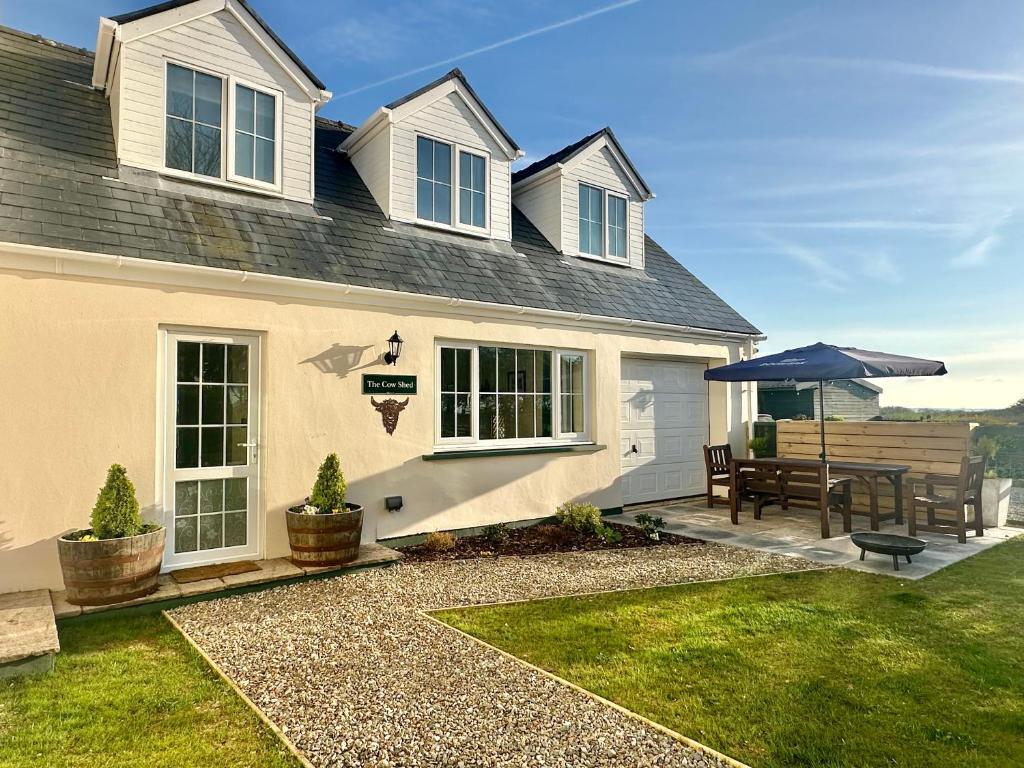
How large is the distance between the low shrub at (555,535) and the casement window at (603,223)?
5.20 metres

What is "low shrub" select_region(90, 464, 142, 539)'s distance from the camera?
4.98m

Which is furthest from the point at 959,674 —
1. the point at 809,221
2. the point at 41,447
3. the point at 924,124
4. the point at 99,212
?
the point at 809,221

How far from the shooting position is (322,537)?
6055 mm

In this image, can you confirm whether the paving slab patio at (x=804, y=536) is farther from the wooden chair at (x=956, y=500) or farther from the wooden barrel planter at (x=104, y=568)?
the wooden barrel planter at (x=104, y=568)

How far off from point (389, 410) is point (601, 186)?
21.0 feet

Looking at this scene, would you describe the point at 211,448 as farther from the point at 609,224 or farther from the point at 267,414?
the point at 609,224

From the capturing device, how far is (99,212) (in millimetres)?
5969

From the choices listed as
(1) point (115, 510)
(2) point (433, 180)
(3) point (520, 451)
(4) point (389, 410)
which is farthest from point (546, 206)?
(1) point (115, 510)

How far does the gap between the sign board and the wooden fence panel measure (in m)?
7.32

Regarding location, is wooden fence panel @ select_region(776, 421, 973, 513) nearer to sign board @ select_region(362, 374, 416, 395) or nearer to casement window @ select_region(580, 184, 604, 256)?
casement window @ select_region(580, 184, 604, 256)

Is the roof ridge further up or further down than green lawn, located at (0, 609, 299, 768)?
further up

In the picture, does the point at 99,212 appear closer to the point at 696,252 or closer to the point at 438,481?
the point at 438,481

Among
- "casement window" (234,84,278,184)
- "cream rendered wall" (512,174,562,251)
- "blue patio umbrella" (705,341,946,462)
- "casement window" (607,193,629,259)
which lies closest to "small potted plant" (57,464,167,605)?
"casement window" (234,84,278,184)

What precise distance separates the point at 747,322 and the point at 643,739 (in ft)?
34.4
